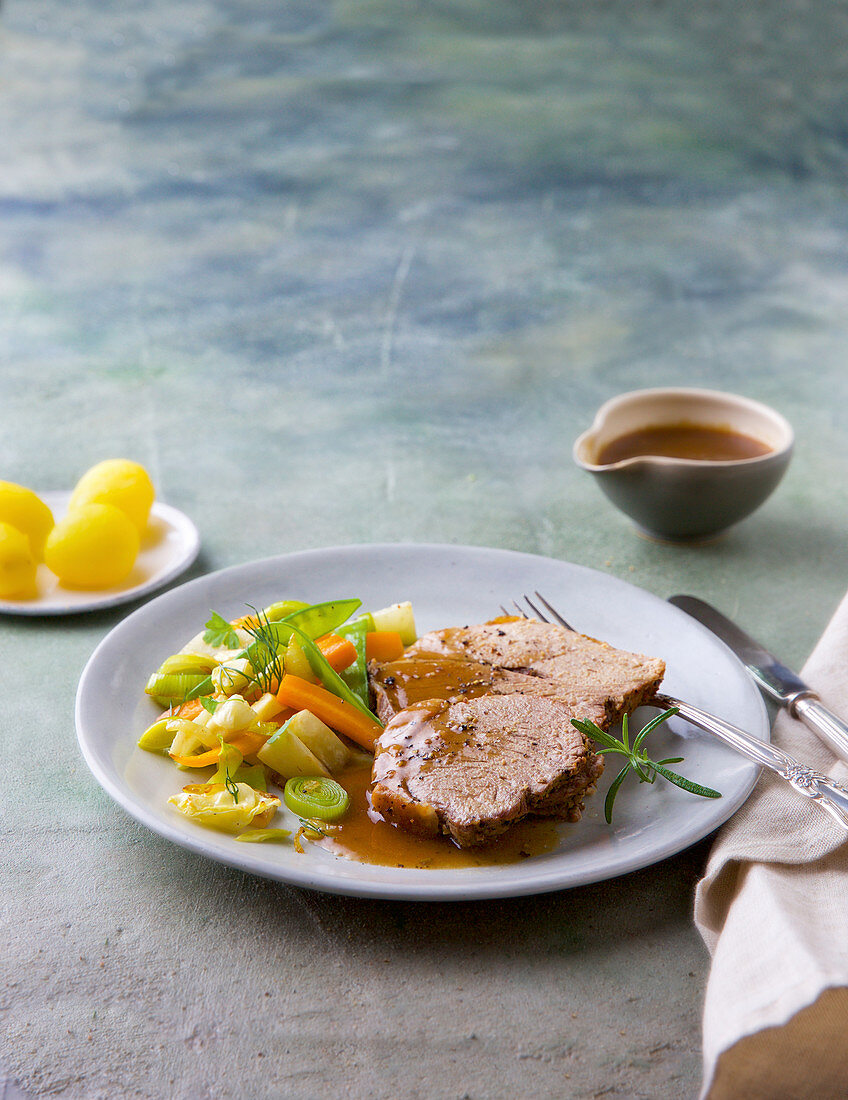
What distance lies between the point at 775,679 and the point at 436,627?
32.1 inches

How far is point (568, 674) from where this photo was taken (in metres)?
2.23

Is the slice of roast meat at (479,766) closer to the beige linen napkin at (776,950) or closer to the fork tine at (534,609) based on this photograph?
the beige linen napkin at (776,950)

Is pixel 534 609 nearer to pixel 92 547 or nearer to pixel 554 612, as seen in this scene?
pixel 554 612

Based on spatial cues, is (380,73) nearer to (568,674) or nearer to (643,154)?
(643,154)

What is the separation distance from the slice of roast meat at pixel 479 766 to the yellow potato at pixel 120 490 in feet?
4.29

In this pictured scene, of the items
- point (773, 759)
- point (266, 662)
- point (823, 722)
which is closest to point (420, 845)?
point (266, 662)

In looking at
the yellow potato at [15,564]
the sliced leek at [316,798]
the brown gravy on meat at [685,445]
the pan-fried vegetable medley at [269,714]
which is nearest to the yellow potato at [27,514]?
the yellow potato at [15,564]

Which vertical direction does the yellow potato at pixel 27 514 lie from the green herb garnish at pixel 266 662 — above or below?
below

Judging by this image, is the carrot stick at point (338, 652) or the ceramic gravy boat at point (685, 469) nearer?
the carrot stick at point (338, 652)

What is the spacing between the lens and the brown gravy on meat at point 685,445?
10.4 feet

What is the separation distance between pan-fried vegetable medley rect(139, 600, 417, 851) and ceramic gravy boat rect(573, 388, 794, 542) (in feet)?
3.20

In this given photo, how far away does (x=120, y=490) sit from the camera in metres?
2.98

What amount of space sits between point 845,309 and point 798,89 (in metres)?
5.31

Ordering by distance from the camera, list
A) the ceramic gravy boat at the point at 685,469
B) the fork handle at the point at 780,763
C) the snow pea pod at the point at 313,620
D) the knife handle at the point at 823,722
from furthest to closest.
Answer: the ceramic gravy boat at the point at 685,469 < the snow pea pod at the point at 313,620 < the knife handle at the point at 823,722 < the fork handle at the point at 780,763
